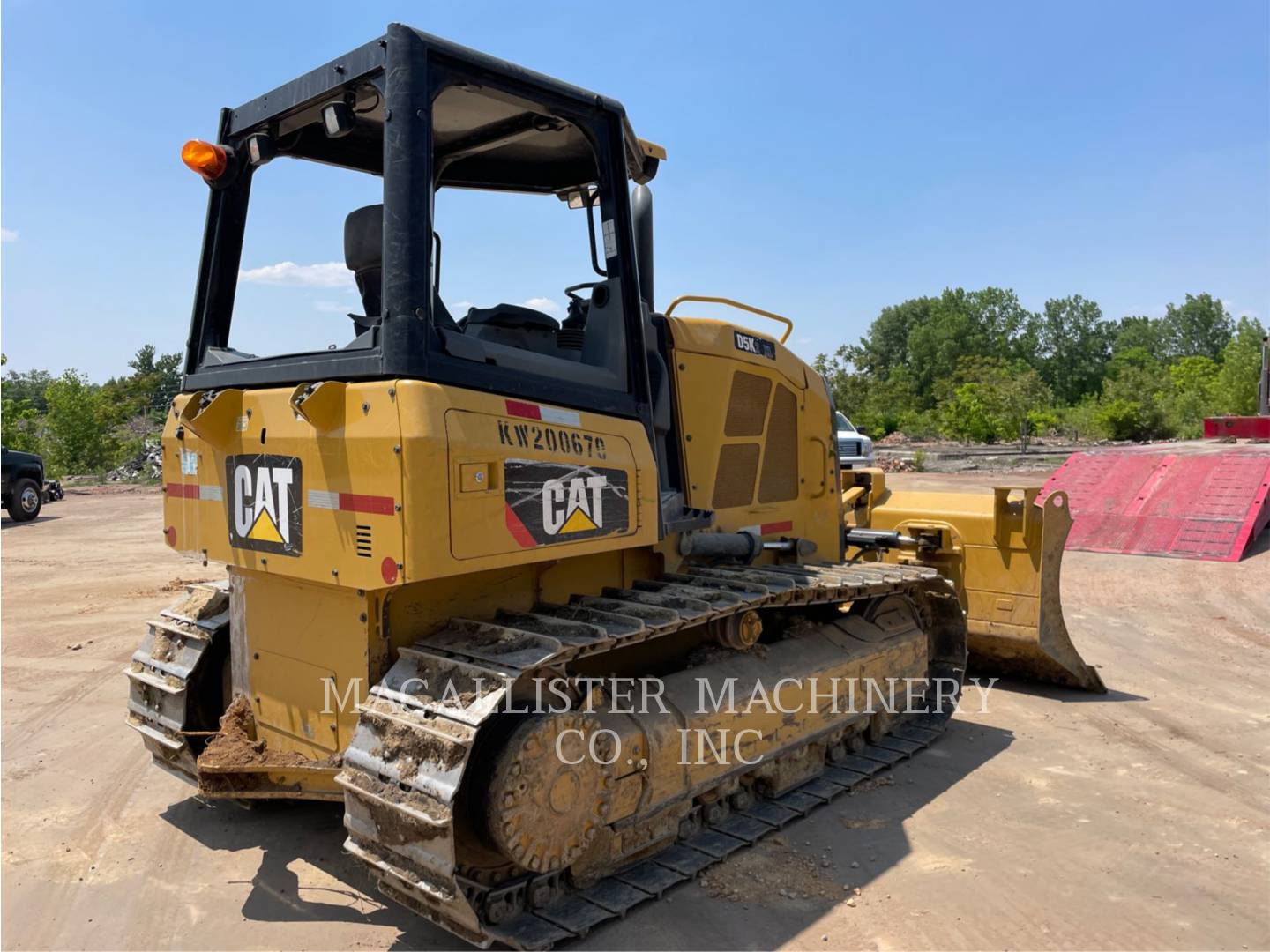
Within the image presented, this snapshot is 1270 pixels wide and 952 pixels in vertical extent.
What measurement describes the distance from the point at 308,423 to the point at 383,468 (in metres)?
0.51

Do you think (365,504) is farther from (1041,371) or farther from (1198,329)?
(1198,329)

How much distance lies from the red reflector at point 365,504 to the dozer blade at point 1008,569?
469 cm

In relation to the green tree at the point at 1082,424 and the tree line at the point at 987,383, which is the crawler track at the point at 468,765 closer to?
the tree line at the point at 987,383

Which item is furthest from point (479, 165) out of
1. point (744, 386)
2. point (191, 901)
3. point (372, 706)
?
point (191, 901)

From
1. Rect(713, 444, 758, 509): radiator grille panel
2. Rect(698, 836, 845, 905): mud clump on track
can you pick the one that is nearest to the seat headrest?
Rect(713, 444, 758, 509): radiator grille panel

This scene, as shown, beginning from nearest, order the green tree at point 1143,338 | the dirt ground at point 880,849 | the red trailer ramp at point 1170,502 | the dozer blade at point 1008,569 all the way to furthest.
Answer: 1. the dirt ground at point 880,849
2. the dozer blade at point 1008,569
3. the red trailer ramp at point 1170,502
4. the green tree at point 1143,338

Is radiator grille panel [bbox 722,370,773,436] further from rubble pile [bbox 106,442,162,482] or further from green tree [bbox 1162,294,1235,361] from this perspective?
green tree [bbox 1162,294,1235,361]

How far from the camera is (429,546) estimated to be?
322cm

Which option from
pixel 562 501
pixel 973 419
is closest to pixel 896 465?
pixel 973 419

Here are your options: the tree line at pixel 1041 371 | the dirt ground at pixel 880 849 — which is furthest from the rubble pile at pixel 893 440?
the dirt ground at pixel 880 849

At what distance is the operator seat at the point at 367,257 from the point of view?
3.89 metres

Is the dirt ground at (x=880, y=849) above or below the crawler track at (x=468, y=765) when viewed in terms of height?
below

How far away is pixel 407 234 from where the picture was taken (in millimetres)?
3369

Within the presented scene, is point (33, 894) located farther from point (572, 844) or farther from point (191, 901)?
point (572, 844)
